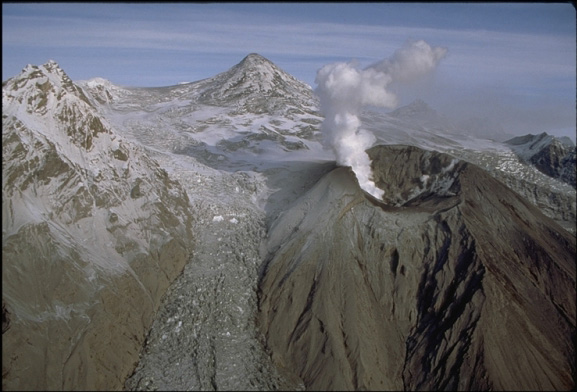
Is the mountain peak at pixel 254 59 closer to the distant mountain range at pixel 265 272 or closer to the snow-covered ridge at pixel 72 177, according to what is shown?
the distant mountain range at pixel 265 272

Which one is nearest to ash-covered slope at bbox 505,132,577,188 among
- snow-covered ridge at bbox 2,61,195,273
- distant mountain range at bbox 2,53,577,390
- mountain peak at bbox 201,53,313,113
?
distant mountain range at bbox 2,53,577,390

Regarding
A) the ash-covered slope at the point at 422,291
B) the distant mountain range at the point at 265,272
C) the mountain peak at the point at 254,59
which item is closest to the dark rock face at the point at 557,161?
the distant mountain range at the point at 265,272

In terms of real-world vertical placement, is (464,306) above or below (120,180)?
below

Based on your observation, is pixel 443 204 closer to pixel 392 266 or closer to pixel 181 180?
pixel 392 266

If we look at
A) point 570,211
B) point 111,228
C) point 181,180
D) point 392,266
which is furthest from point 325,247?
point 570,211

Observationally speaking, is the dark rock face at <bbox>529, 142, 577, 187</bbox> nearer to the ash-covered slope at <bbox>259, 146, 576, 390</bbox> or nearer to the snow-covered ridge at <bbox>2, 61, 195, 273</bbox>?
the ash-covered slope at <bbox>259, 146, 576, 390</bbox>

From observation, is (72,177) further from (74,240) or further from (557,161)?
(557,161)
